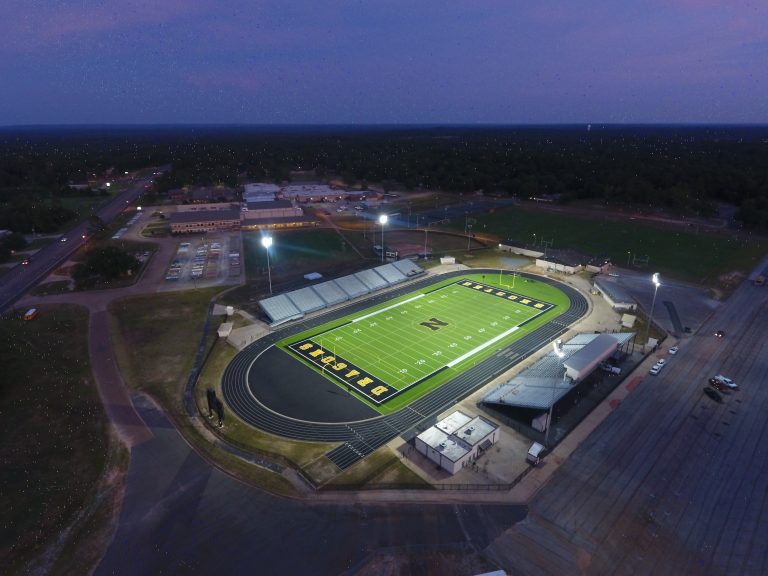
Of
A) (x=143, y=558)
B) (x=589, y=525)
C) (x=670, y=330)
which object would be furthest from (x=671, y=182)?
(x=143, y=558)

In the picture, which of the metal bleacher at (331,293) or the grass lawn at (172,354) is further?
the metal bleacher at (331,293)

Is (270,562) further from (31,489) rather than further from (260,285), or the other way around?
(260,285)

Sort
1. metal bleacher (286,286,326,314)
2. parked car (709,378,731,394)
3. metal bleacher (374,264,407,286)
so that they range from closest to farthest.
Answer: parked car (709,378,731,394)
metal bleacher (286,286,326,314)
metal bleacher (374,264,407,286)

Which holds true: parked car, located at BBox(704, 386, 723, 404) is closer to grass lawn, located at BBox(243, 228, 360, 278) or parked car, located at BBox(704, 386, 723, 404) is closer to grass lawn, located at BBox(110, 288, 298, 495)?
grass lawn, located at BBox(110, 288, 298, 495)

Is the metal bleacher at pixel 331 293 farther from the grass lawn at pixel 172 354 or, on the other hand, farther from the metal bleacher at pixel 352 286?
the grass lawn at pixel 172 354

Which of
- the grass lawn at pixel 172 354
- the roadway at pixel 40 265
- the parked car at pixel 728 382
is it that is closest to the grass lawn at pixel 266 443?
the grass lawn at pixel 172 354

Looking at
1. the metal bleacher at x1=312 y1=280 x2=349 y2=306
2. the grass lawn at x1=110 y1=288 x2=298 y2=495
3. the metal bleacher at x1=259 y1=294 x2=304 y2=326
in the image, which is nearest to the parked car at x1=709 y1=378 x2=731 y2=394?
the grass lawn at x1=110 y1=288 x2=298 y2=495
